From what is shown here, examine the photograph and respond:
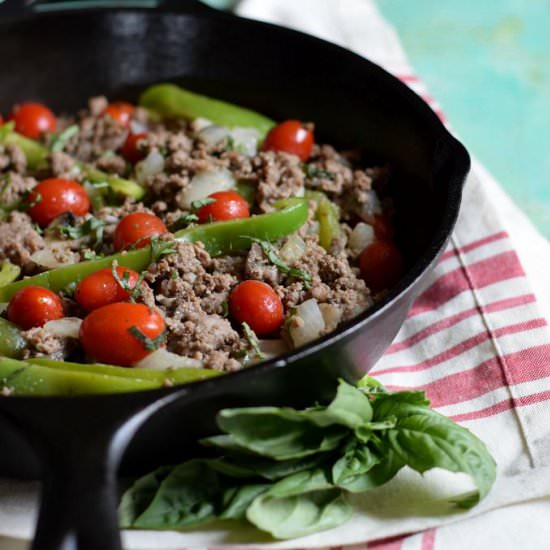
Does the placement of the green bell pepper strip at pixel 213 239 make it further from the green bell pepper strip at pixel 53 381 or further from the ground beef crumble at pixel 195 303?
the green bell pepper strip at pixel 53 381

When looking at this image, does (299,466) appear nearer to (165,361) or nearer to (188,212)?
(165,361)

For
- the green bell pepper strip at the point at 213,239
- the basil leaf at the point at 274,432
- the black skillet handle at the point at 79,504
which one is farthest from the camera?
the green bell pepper strip at the point at 213,239

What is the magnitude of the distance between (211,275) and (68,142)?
1.42 m

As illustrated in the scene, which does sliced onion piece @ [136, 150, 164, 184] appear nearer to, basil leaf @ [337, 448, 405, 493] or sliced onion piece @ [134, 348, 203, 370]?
sliced onion piece @ [134, 348, 203, 370]

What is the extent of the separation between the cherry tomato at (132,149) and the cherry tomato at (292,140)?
58 cm

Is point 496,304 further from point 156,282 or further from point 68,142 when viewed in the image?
point 68,142

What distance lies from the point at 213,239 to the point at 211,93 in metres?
1.50

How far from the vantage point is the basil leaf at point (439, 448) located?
2924 millimetres

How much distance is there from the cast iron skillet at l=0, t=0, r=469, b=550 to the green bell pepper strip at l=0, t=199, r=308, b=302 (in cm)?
56

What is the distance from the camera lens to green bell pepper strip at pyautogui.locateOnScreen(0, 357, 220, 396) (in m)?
3.00

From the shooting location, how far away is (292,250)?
3.68 metres

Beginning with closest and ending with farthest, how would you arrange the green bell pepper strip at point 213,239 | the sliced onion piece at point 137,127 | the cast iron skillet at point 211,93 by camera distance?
the cast iron skillet at point 211,93 < the green bell pepper strip at point 213,239 < the sliced onion piece at point 137,127

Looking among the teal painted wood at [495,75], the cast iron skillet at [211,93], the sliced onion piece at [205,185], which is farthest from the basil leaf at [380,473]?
the teal painted wood at [495,75]

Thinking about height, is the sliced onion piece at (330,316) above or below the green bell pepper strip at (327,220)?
below
